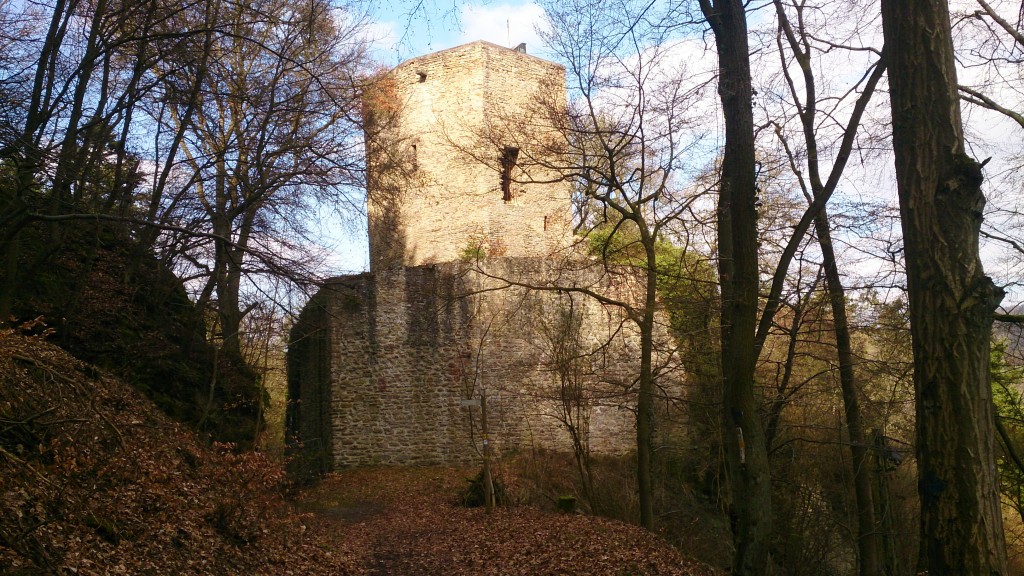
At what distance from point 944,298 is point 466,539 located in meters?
7.30

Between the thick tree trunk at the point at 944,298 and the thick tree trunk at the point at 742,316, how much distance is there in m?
2.48

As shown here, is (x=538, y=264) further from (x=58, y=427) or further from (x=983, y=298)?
(x=983, y=298)

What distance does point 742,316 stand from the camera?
7.15 m

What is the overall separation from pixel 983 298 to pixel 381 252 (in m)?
20.9

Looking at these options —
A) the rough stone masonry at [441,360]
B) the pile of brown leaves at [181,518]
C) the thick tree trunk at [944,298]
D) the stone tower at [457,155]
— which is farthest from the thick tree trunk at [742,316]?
the stone tower at [457,155]

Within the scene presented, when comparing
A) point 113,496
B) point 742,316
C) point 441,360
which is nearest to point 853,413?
point 742,316

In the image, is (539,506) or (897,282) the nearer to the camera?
(897,282)

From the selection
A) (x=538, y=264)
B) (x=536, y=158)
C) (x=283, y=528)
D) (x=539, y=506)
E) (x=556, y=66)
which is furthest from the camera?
(x=556, y=66)

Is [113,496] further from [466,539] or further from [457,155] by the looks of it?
[457,155]

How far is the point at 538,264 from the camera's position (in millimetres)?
16953

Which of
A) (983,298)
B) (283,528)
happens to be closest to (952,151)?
(983,298)

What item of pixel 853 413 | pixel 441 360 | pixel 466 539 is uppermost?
pixel 441 360

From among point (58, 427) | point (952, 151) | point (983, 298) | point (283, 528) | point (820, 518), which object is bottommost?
point (820, 518)

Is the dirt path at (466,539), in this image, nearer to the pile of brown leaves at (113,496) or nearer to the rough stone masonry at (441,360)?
the pile of brown leaves at (113,496)
